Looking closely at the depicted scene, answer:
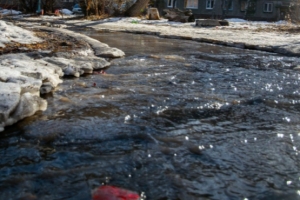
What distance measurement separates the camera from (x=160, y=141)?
305 centimetres

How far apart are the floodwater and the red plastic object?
2.4 inches

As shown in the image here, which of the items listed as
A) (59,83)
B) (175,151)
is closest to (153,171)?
(175,151)

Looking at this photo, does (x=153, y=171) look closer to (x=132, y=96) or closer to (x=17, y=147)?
(x=17, y=147)

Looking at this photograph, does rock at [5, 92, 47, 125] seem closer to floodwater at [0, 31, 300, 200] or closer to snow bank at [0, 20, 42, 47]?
floodwater at [0, 31, 300, 200]

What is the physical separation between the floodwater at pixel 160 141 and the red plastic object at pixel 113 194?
0.06 m

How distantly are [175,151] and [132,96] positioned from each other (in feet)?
5.45

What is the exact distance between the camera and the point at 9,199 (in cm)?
216

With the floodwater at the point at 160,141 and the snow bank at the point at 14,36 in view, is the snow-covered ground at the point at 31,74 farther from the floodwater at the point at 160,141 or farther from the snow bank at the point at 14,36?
the floodwater at the point at 160,141

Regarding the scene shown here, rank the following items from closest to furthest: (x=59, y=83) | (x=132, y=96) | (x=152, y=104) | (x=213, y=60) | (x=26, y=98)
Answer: (x=26, y=98), (x=152, y=104), (x=132, y=96), (x=59, y=83), (x=213, y=60)

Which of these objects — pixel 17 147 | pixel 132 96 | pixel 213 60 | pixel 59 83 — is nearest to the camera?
pixel 17 147

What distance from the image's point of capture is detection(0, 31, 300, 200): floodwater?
2363 millimetres

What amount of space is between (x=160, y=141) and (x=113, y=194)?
0.91 metres

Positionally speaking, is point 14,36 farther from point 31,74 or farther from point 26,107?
point 26,107

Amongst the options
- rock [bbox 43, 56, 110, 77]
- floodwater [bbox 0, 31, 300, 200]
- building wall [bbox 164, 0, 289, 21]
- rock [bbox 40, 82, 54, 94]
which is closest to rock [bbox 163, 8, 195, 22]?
building wall [bbox 164, 0, 289, 21]
